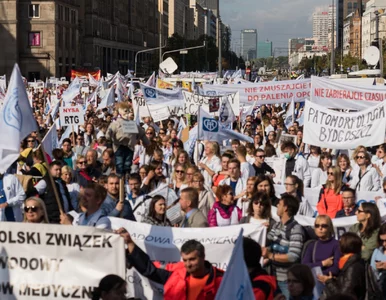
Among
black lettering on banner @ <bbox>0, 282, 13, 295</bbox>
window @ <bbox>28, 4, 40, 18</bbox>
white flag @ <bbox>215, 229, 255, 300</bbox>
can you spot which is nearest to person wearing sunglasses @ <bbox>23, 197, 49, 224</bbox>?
black lettering on banner @ <bbox>0, 282, 13, 295</bbox>

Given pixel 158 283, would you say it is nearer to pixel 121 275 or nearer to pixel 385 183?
pixel 121 275

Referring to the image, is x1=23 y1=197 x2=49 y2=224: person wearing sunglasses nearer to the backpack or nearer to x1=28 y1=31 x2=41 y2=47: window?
the backpack

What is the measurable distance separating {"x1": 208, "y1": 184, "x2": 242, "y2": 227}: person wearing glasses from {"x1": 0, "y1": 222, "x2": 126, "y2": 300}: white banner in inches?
104

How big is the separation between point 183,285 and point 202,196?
3.66 m

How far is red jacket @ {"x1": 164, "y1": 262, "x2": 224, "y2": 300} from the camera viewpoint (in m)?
6.18

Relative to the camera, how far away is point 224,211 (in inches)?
352

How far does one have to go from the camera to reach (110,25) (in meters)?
106

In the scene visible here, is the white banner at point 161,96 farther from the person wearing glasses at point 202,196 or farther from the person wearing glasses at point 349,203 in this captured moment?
the person wearing glasses at point 349,203

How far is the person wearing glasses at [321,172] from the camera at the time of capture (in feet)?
41.4

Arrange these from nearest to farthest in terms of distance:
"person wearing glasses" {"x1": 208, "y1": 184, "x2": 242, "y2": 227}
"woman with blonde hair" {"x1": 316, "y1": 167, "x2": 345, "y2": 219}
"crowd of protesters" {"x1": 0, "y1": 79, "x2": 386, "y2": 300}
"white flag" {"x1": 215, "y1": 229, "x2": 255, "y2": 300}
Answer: "white flag" {"x1": 215, "y1": 229, "x2": 255, "y2": 300}
"crowd of protesters" {"x1": 0, "y1": 79, "x2": 386, "y2": 300}
"person wearing glasses" {"x1": 208, "y1": 184, "x2": 242, "y2": 227}
"woman with blonde hair" {"x1": 316, "y1": 167, "x2": 345, "y2": 219}

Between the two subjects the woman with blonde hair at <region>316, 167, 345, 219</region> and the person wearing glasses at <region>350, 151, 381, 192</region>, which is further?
the person wearing glasses at <region>350, 151, 381, 192</region>

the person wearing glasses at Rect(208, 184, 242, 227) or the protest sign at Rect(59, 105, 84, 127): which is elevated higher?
the protest sign at Rect(59, 105, 84, 127)

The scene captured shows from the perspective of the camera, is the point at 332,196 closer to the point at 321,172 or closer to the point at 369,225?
the point at 369,225

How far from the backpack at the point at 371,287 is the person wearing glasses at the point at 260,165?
18.2 ft
